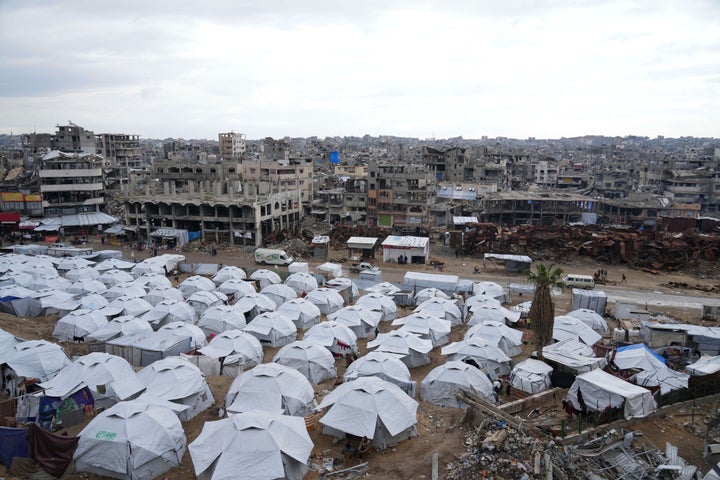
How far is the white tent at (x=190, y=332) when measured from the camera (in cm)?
2086

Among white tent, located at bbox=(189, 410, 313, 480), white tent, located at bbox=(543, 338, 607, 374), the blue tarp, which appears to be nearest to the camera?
white tent, located at bbox=(189, 410, 313, 480)

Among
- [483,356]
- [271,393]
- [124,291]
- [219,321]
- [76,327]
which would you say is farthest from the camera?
[124,291]

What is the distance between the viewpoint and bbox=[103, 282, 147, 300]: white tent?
2736 centimetres

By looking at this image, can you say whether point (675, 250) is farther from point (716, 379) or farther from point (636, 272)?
point (716, 379)

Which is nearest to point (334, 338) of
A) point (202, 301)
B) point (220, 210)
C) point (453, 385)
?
point (453, 385)

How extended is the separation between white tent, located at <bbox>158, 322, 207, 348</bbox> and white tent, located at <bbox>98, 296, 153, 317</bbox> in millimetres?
4240

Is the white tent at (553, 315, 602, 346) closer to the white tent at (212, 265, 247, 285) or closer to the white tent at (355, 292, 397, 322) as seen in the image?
the white tent at (355, 292, 397, 322)

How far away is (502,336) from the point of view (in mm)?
21172

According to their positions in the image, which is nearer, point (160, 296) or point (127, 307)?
point (127, 307)

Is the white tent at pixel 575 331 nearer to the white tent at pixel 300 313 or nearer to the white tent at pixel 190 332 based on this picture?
the white tent at pixel 300 313

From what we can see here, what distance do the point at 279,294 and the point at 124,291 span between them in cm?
852

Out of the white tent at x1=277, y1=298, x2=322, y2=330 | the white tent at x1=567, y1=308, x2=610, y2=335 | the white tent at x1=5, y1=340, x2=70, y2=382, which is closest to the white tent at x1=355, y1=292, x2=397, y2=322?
the white tent at x1=277, y1=298, x2=322, y2=330

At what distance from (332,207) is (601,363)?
4560 centimetres

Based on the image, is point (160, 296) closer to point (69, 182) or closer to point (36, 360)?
point (36, 360)
